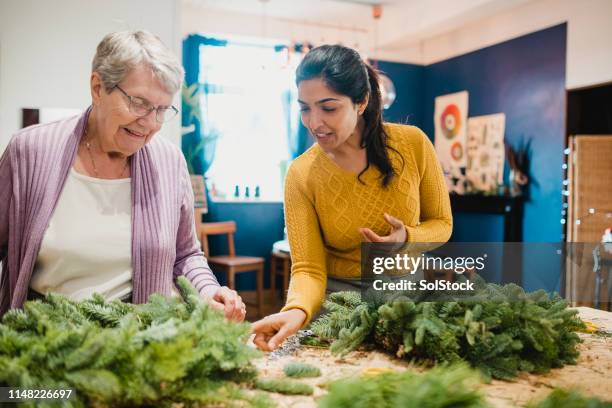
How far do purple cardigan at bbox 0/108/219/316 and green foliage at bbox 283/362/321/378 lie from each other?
19.3 inches

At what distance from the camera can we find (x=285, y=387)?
3.43 feet

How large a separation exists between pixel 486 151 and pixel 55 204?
5.71 m

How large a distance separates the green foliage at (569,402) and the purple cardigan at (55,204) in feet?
3.14

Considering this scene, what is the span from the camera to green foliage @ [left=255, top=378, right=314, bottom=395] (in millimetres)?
1042

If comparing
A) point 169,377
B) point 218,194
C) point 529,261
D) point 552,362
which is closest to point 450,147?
point 218,194

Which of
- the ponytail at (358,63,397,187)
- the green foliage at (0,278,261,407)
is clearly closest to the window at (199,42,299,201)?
the ponytail at (358,63,397,187)

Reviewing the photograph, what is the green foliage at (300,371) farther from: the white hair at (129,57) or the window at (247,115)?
the window at (247,115)

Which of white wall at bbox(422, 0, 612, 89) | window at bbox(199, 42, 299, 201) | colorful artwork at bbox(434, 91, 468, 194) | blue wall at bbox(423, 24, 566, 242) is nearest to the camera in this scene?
white wall at bbox(422, 0, 612, 89)

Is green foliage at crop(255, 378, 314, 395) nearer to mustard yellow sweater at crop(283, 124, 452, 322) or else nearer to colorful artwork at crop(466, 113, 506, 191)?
mustard yellow sweater at crop(283, 124, 452, 322)

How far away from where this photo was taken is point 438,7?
609 centimetres

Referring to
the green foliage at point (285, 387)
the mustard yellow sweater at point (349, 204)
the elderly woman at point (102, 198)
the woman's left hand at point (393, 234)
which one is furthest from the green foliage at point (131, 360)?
the mustard yellow sweater at point (349, 204)

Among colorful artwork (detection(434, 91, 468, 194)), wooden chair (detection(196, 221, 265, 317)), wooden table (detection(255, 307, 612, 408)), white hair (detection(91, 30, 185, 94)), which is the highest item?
colorful artwork (detection(434, 91, 468, 194))

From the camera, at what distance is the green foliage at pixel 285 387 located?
1042mm

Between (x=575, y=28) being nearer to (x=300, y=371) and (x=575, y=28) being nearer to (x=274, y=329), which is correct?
(x=274, y=329)
